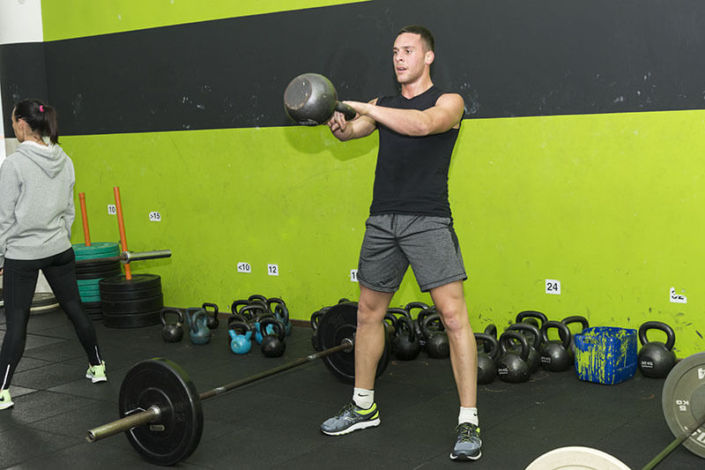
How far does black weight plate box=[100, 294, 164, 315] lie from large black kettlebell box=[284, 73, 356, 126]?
2.29m

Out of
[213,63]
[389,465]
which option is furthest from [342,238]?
[389,465]

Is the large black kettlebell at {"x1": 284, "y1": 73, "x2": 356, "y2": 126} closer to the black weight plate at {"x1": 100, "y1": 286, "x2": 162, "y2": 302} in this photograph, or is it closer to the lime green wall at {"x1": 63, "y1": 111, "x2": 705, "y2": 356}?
the lime green wall at {"x1": 63, "y1": 111, "x2": 705, "y2": 356}

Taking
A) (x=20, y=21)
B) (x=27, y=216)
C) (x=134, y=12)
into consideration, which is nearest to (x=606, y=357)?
(x=27, y=216)

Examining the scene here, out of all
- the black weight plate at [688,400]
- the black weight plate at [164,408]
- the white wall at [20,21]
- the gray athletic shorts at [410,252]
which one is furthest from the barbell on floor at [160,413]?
the white wall at [20,21]

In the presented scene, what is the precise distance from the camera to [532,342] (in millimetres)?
2939

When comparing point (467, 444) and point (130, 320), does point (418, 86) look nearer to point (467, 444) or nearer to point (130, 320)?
point (467, 444)

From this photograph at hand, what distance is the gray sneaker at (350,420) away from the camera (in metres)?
2.29

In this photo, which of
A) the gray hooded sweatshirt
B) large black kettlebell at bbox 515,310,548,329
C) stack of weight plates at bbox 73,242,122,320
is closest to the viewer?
the gray hooded sweatshirt

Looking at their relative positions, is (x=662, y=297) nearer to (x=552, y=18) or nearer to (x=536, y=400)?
(x=536, y=400)

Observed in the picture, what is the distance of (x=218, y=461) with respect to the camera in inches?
84.3

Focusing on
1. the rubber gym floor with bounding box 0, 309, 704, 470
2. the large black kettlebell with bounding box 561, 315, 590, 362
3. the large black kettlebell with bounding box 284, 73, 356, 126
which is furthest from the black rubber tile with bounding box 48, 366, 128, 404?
the large black kettlebell with bounding box 561, 315, 590, 362

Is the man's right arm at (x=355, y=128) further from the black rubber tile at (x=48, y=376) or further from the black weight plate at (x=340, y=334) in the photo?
the black rubber tile at (x=48, y=376)

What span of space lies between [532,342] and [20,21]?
3.61 metres

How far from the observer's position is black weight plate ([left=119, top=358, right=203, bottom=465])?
6.55 feet
